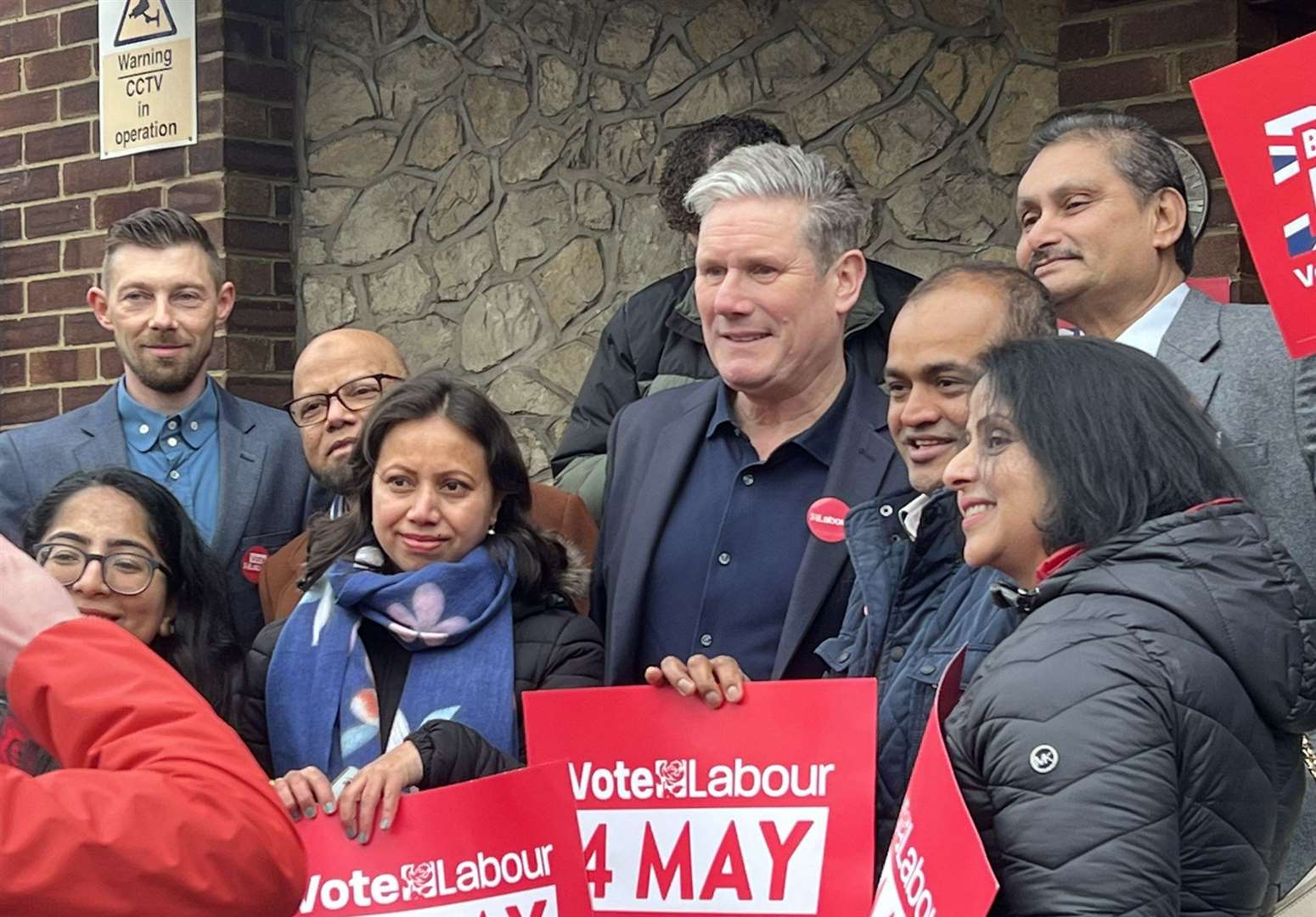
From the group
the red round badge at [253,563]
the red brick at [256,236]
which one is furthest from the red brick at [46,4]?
the red round badge at [253,563]

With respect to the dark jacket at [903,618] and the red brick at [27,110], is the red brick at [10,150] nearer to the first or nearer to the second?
the red brick at [27,110]

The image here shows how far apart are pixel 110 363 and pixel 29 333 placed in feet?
1.68

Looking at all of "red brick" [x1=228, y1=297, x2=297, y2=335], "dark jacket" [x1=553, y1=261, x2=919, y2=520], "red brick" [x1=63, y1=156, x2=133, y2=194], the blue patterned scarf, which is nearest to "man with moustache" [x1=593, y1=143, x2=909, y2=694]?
the blue patterned scarf

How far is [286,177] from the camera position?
22.6 feet

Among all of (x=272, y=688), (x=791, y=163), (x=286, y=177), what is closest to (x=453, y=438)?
(x=272, y=688)

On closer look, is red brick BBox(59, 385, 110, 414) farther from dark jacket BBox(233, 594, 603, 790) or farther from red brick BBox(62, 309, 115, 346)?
dark jacket BBox(233, 594, 603, 790)

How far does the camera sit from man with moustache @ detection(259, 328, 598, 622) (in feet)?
13.4

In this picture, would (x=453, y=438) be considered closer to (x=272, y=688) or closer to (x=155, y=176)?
(x=272, y=688)

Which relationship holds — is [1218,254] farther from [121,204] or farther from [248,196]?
[121,204]

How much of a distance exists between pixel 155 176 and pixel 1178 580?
5.41 m

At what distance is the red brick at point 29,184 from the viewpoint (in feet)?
23.3

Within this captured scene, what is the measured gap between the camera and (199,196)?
6.68m

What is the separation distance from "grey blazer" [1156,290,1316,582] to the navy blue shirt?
69 centimetres

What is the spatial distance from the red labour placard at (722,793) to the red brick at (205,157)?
4078 mm
